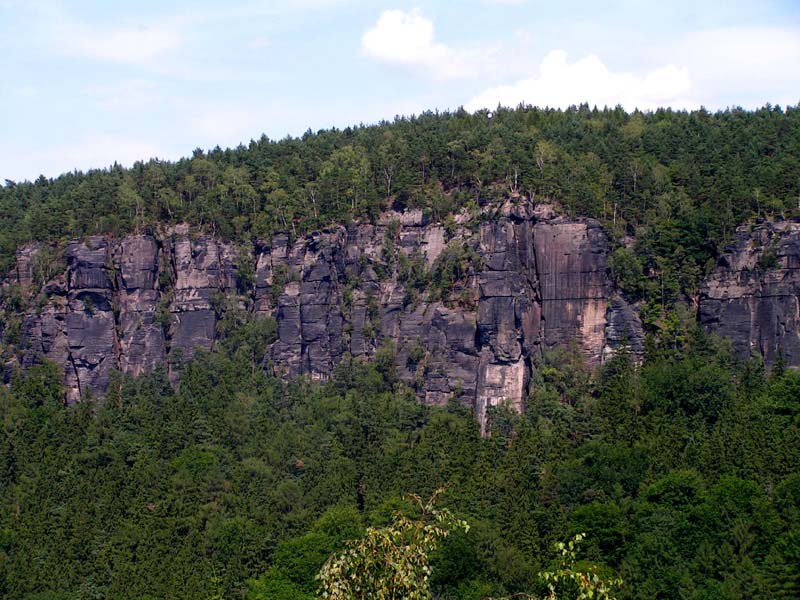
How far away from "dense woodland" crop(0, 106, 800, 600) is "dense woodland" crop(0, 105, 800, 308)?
28 centimetres

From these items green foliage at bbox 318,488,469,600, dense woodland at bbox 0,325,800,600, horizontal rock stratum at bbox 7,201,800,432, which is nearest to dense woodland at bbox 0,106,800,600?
dense woodland at bbox 0,325,800,600

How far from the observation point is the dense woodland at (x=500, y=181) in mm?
115000

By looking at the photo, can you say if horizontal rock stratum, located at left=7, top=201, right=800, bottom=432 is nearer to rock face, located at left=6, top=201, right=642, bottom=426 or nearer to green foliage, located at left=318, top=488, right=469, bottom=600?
rock face, located at left=6, top=201, right=642, bottom=426

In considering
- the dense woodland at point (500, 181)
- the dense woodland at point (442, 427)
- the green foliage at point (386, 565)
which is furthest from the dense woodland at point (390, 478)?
the green foliage at point (386, 565)

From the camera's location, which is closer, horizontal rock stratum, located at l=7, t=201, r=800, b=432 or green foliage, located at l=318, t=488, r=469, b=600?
green foliage, located at l=318, t=488, r=469, b=600

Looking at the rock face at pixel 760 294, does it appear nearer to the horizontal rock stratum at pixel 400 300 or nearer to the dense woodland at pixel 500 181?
the horizontal rock stratum at pixel 400 300

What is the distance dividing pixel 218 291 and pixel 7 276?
24290mm

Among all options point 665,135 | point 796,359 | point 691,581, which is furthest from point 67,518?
point 665,135

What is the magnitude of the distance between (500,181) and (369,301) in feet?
56.5

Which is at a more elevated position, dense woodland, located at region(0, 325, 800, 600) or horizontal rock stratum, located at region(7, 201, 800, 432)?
horizontal rock stratum, located at region(7, 201, 800, 432)

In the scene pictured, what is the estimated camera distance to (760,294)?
10994cm

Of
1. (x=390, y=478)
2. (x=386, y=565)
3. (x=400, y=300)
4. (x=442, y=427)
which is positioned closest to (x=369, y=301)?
(x=400, y=300)

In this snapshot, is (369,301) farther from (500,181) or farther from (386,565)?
(386,565)

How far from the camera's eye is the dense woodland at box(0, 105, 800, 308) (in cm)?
11500
